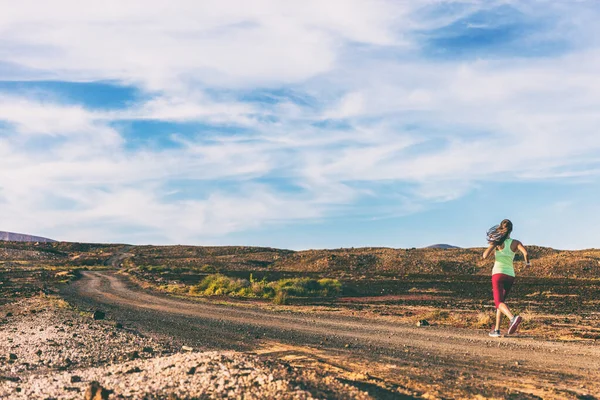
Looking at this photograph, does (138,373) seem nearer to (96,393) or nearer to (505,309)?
(96,393)

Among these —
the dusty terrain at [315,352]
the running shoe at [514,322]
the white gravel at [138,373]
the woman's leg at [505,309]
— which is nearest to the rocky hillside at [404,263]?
the dusty terrain at [315,352]

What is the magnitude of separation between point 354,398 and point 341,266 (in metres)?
68.7

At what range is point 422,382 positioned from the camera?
794 cm

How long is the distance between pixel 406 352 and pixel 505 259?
308cm

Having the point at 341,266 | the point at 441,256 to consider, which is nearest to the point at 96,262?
the point at 341,266

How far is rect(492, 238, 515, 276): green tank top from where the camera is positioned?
1187 centimetres

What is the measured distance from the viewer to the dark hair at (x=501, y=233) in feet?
38.8

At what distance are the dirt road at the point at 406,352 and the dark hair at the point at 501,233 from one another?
2.21 meters

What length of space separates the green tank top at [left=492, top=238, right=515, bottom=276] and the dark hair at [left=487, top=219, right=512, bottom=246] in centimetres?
15

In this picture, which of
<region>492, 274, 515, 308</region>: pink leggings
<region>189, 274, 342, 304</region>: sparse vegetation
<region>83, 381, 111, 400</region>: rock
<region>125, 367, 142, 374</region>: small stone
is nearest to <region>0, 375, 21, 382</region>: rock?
<region>125, 367, 142, 374</region>: small stone

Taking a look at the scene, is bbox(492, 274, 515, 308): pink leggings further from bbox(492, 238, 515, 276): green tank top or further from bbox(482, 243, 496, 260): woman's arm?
bbox(482, 243, 496, 260): woman's arm

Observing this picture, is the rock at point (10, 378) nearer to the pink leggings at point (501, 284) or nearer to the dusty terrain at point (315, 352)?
the dusty terrain at point (315, 352)

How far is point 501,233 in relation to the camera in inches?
465

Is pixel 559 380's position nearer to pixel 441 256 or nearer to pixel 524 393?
pixel 524 393
